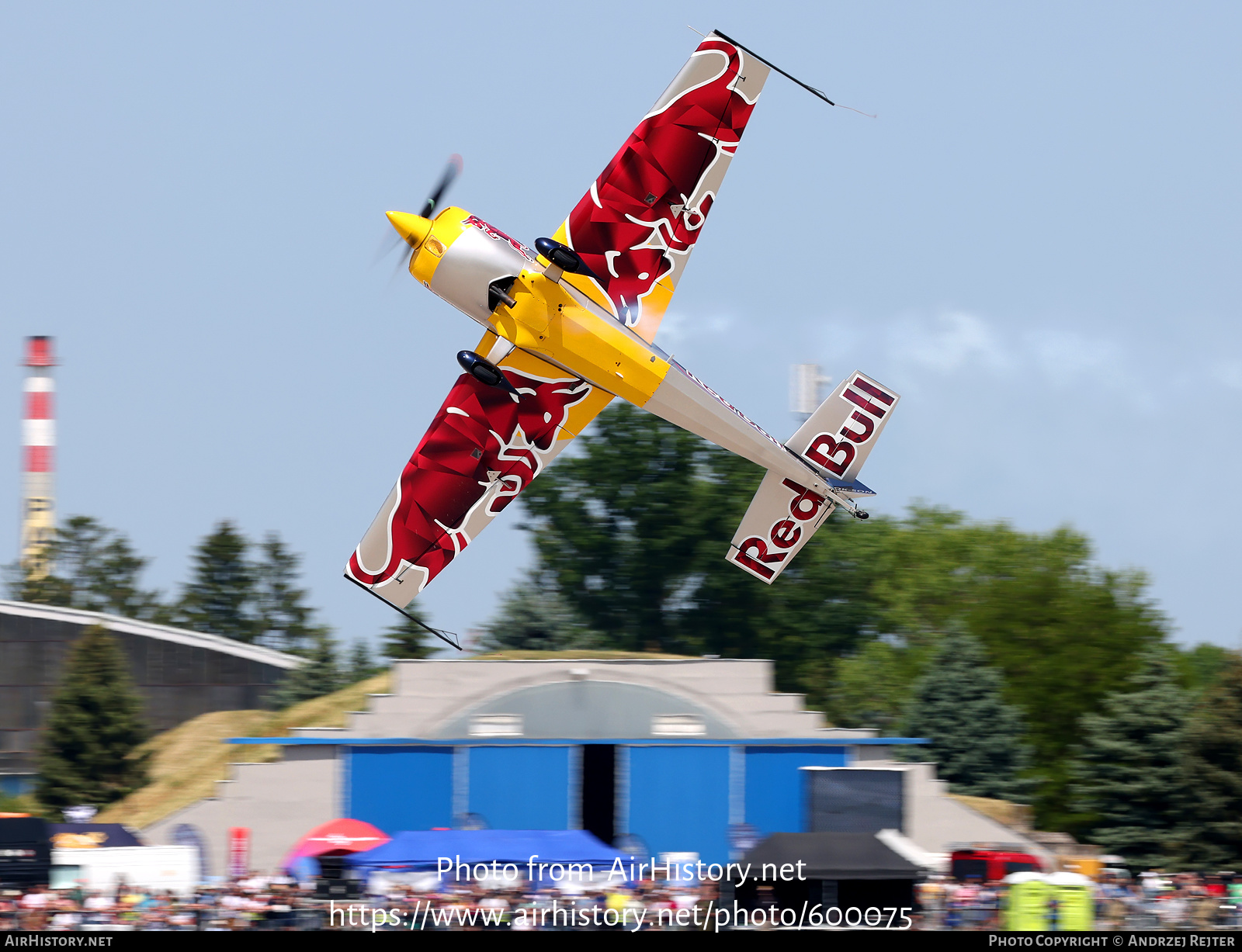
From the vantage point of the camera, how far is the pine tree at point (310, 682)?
48.4 metres

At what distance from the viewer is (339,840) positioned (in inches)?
892

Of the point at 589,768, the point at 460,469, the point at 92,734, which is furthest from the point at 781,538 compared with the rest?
the point at 92,734

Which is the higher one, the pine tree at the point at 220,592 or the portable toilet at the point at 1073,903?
the pine tree at the point at 220,592

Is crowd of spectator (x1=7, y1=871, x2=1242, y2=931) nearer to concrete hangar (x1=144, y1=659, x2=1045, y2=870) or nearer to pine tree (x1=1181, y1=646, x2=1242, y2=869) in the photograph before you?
concrete hangar (x1=144, y1=659, x2=1045, y2=870)

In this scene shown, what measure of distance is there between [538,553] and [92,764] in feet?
68.4

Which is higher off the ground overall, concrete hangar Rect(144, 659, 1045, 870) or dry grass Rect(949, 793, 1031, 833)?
concrete hangar Rect(144, 659, 1045, 870)

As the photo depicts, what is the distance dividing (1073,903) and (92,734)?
29.3 meters

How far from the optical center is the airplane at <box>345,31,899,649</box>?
21.1m

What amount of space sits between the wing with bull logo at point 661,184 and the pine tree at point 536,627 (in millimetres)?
30930

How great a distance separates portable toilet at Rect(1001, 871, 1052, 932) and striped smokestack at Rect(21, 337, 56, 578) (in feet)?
202

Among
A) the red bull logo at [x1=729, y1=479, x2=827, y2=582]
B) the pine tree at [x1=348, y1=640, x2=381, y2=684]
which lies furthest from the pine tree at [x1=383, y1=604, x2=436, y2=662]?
the red bull logo at [x1=729, y1=479, x2=827, y2=582]

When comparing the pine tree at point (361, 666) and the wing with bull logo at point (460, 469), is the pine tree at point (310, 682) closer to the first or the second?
the pine tree at point (361, 666)

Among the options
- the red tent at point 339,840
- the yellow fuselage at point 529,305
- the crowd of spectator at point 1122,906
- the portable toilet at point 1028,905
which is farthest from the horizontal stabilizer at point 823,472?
the red tent at point 339,840

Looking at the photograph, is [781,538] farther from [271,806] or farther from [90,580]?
[90,580]
